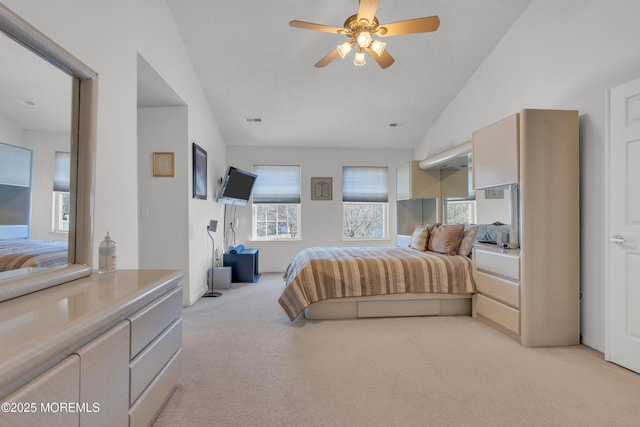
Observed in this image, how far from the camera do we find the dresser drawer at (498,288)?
2.73 m

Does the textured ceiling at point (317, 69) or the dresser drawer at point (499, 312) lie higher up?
the textured ceiling at point (317, 69)

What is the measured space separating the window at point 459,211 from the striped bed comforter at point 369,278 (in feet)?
3.02

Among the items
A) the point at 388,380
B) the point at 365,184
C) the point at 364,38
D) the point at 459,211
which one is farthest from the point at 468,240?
the point at 365,184

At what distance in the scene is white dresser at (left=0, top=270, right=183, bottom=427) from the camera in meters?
0.78

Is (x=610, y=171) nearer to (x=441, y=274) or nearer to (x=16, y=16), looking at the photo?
(x=441, y=274)

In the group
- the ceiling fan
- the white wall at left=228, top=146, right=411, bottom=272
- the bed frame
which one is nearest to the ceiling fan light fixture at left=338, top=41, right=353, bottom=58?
the ceiling fan

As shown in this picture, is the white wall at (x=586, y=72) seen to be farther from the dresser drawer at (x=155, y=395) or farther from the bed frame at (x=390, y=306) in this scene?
the dresser drawer at (x=155, y=395)

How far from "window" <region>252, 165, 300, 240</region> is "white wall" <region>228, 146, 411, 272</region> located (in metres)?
0.12

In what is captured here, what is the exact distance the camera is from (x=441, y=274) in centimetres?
337

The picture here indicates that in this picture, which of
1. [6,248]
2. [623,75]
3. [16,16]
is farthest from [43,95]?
[623,75]

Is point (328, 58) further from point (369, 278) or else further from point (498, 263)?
point (498, 263)

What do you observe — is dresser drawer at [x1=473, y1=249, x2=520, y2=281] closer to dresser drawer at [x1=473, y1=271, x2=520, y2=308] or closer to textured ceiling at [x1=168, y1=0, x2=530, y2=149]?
dresser drawer at [x1=473, y1=271, x2=520, y2=308]

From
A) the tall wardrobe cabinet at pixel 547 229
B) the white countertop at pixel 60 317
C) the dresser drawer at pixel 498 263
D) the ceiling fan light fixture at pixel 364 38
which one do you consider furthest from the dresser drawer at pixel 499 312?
the white countertop at pixel 60 317

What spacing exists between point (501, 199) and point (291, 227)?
3.77 m
